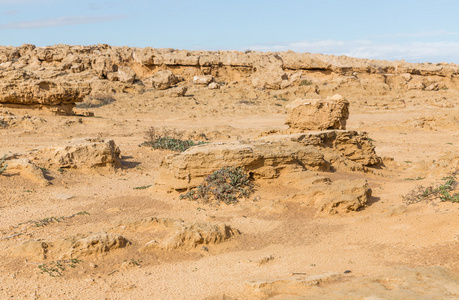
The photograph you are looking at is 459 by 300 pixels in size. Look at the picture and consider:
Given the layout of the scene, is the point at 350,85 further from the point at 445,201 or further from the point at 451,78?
the point at 445,201

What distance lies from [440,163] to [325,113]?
3017 mm

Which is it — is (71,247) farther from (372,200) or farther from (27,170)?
(372,200)

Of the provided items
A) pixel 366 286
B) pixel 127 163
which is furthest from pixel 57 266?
pixel 127 163

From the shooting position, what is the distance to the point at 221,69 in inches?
1328

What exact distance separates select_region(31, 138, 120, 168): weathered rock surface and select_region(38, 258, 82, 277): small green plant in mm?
5434

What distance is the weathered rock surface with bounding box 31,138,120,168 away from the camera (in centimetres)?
994

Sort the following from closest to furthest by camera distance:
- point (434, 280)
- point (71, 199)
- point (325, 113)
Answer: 1. point (434, 280)
2. point (71, 199)
3. point (325, 113)

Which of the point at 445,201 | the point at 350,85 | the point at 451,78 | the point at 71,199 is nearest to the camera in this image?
the point at 445,201

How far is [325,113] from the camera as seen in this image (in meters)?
11.2

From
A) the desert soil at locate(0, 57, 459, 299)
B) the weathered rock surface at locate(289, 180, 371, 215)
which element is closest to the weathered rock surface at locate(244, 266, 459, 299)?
the desert soil at locate(0, 57, 459, 299)

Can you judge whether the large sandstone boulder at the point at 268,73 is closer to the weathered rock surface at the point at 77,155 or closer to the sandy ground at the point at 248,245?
the sandy ground at the point at 248,245

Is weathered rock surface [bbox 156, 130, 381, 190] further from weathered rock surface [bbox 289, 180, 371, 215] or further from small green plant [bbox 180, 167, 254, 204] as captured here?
weathered rock surface [bbox 289, 180, 371, 215]

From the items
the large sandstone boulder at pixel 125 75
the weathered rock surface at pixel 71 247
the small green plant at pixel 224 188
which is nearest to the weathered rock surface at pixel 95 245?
the weathered rock surface at pixel 71 247

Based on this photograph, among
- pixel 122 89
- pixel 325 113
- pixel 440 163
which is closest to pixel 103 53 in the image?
pixel 122 89
